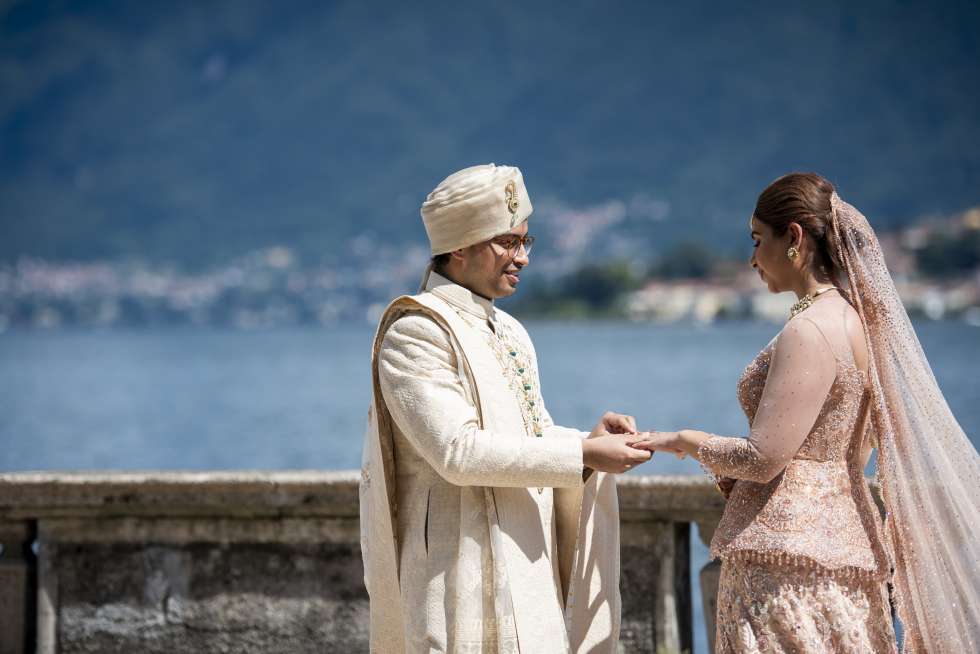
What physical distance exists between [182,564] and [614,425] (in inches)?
65.6

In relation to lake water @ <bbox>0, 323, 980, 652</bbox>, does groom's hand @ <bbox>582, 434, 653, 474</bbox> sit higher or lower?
lower

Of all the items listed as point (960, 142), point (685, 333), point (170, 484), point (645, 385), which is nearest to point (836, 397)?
point (170, 484)

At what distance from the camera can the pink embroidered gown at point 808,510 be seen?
2.88 meters

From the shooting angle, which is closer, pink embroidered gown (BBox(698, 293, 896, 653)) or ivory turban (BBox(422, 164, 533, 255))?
pink embroidered gown (BBox(698, 293, 896, 653))

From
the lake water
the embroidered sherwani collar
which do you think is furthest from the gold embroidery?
the lake water

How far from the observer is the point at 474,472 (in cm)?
290

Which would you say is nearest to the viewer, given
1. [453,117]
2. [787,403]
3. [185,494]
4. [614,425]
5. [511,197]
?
[787,403]

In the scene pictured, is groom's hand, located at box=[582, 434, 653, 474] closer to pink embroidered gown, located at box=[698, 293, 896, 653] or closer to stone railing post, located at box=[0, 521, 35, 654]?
pink embroidered gown, located at box=[698, 293, 896, 653]

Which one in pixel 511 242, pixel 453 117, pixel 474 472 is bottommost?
pixel 474 472

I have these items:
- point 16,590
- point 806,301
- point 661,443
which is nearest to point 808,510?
point 661,443

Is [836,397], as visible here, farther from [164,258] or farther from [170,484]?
[164,258]

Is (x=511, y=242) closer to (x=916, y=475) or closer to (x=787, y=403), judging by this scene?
(x=787, y=403)

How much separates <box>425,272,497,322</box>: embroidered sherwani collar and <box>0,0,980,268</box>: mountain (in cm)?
8876

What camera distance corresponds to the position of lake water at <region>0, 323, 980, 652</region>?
35.7m
